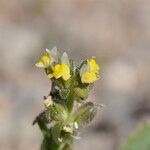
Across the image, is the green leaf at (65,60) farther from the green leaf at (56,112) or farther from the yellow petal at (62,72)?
the green leaf at (56,112)

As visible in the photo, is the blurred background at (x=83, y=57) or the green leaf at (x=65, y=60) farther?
the blurred background at (x=83, y=57)

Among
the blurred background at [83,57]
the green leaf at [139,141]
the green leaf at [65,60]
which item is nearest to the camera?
the green leaf at [65,60]

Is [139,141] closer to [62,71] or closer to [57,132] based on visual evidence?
Result: [57,132]

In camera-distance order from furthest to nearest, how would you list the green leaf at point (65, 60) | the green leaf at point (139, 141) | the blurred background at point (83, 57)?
the blurred background at point (83, 57) → the green leaf at point (139, 141) → the green leaf at point (65, 60)

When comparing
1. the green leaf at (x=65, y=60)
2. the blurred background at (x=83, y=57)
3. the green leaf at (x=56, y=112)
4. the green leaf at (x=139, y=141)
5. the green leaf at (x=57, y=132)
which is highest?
the blurred background at (x=83, y=57)

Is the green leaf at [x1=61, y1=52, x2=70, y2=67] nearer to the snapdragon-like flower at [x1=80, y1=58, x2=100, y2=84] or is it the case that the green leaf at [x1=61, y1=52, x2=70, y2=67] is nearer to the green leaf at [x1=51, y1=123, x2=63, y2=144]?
the snapdragon-like flower at [x1=80, y1=58, x2=100, y2=84]

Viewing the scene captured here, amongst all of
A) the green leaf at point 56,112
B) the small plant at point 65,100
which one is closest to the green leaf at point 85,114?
the small plant at point 65,100

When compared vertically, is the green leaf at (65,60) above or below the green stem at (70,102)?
above
